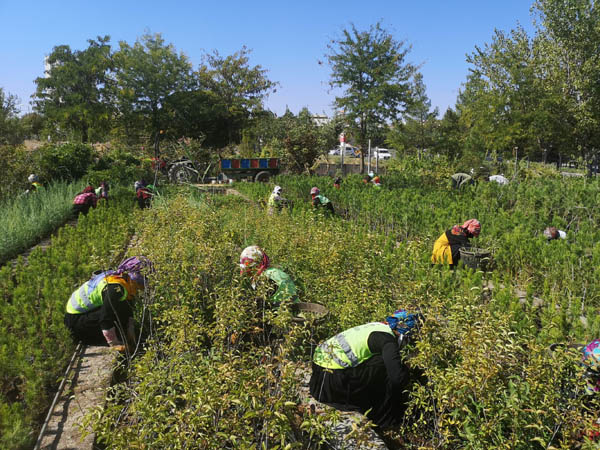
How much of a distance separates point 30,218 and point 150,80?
1947 centimetres

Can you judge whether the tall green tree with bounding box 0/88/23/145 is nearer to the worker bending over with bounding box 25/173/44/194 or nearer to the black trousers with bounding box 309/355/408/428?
the worker bending over with bounding box 25/173/44/194

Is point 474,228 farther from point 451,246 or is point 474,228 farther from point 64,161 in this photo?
point 64,161

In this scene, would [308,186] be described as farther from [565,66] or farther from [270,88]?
[270,88]

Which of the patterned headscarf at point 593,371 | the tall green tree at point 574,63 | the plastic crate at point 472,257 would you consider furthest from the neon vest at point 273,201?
the tall green tree at point 574,63

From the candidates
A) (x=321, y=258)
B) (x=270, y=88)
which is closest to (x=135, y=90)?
(x=270, y=88)

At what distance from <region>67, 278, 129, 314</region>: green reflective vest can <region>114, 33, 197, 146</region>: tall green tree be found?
22685mm

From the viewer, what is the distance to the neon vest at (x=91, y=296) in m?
3.91

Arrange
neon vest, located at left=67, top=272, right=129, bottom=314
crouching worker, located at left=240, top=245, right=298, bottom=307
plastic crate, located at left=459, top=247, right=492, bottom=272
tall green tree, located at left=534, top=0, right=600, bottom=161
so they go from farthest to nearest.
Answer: tall green tree, located at left=534, top=0, right=600, bottom=161 → plastic crate, located at left=459, top=247, right=492, bottom=272 → crouching worker, located at left=240, top=245, right=298, bottom=307 → neon vest, located at left=67, top=272, right=129, bottom=314

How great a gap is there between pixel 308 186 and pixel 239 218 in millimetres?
5414

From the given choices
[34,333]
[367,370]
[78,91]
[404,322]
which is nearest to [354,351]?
[367,370]

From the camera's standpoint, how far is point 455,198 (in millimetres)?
9945

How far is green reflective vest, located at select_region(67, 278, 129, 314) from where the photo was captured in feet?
12.8

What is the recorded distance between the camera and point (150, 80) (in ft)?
82.7

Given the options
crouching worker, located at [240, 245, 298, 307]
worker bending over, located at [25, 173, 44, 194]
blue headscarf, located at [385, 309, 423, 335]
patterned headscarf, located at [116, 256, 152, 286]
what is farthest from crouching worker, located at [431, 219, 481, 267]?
worker bending over, located at [25, 173, 44, 194]
